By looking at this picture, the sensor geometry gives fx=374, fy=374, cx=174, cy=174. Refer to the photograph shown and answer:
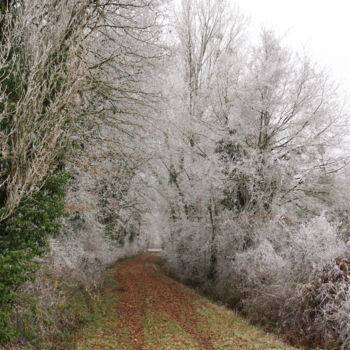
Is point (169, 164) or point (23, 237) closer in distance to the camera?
point (23, 237)

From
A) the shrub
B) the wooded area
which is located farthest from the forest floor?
the shrub

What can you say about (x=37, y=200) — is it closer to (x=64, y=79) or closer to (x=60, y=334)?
(x=64, y=79)

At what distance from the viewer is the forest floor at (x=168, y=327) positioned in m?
9.46

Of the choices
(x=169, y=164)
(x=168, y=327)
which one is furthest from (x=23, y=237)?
(x=169, y=164)

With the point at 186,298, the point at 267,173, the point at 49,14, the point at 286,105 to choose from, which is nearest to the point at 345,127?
the point at 286,105

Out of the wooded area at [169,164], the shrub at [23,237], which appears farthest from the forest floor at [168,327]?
the shrub at [23,237]

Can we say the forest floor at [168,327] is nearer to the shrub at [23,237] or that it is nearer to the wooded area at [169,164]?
the wooded area at [169,164]

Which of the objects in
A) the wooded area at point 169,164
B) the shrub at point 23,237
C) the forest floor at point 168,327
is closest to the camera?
the shrub at point 23,237

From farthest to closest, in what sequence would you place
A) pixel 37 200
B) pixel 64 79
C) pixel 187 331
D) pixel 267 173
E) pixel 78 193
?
pixel 267 173 → pixel 78 193 → pixel 187 331 → pixel 64 79 → pixel 37 200

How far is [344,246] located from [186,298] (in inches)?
284

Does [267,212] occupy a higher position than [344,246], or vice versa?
[267,212]

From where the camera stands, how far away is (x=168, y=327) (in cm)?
1106

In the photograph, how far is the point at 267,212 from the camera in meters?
15.5

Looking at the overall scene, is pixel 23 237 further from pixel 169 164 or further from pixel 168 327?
pixel 169 164
